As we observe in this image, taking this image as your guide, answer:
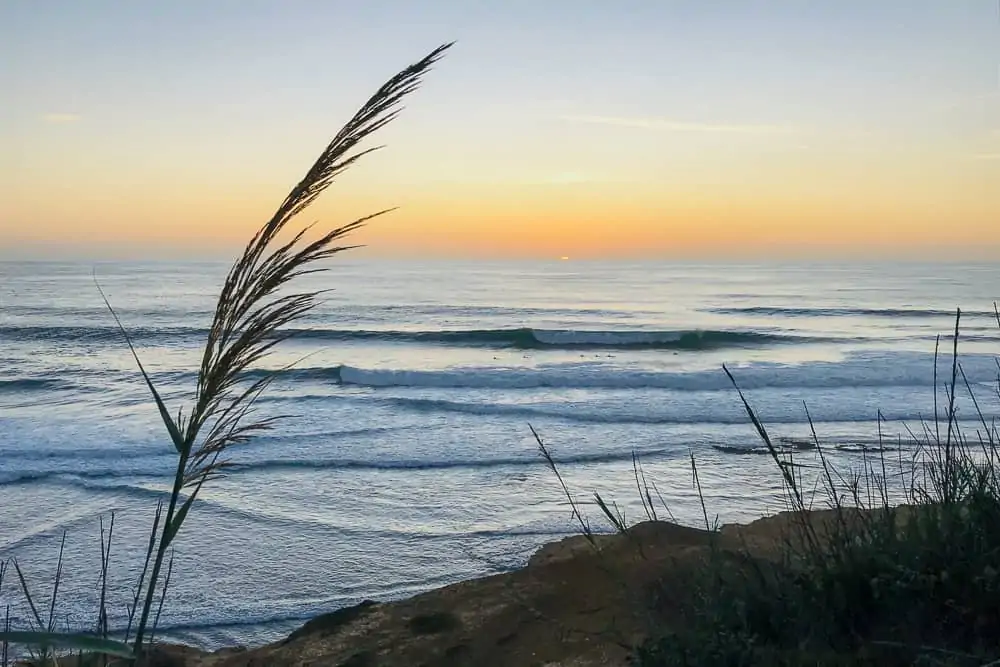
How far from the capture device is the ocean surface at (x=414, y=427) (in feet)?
18.7

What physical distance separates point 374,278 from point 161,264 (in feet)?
58.2

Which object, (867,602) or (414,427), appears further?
(414,427)

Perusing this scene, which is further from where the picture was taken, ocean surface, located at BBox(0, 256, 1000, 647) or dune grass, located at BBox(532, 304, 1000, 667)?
ocean surface, located at BBox(0, 256, 1000, 647)

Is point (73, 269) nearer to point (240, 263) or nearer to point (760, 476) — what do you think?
point (760, 476)

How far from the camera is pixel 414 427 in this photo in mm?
11227

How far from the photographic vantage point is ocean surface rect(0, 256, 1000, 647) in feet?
18.7

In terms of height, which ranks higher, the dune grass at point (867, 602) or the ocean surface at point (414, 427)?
the dune grass at point (867, 602)

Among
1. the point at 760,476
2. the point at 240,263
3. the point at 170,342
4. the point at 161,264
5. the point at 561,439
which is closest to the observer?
the point at 240,263

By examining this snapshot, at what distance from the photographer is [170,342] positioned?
2108 cm

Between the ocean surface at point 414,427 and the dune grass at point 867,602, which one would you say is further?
the ocean surface at point 414,427

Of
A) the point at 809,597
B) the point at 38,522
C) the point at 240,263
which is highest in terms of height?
the point at 240,263

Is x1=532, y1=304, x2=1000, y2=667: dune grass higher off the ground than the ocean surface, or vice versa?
x1=532, y1=304, x2=1000, y2=667: dune grass

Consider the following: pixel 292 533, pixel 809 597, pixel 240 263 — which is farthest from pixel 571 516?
pixel 240 263

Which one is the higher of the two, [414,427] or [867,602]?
[867,602]
